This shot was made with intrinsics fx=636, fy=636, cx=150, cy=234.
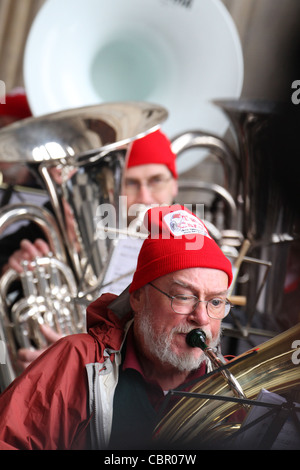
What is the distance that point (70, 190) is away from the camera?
42.2 inches

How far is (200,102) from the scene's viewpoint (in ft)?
5.72

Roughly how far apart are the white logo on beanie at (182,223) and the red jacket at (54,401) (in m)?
0.14

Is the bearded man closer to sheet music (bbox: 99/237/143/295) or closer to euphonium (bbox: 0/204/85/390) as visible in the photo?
sheet music (bbox: 99/237/143/295)

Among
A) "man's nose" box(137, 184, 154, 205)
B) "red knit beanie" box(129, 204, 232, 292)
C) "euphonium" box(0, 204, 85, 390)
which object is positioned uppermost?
"red knit beanie" box(129, 204, 232, 292)

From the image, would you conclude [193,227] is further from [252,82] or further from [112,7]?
[252,82]

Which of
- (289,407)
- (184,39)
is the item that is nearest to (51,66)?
(184,39)

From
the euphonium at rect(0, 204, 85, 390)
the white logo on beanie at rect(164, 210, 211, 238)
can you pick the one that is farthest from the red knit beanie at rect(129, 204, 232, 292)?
the euphonium at rect(0, 204, 85, 390)

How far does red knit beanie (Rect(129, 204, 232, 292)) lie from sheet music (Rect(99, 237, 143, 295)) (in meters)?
0.06

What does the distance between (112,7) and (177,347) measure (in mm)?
1253

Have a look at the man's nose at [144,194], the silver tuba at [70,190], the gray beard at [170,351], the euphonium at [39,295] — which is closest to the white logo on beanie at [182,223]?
the gray beard at [170,351]

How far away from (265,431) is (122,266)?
0.28 meters

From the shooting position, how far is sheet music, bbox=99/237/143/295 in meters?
0.77

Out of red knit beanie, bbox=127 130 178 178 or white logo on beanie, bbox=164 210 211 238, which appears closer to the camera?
white logo on beanie, bbox=164 210 211 238

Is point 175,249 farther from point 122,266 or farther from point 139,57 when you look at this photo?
point 139,57
